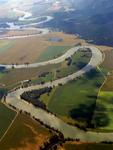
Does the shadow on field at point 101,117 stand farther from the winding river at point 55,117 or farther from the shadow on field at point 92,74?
the shadow on field at point 92,74

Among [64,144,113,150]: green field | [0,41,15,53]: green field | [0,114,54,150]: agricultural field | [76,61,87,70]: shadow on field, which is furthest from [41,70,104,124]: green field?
[0,41,15,53]: green field

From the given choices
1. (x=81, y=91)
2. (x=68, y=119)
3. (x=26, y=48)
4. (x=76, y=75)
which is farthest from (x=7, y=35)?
(x=68, y=119)

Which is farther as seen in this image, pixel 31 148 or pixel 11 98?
pixel 11 98

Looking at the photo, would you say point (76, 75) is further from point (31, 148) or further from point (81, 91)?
Answer: point (31, 148)

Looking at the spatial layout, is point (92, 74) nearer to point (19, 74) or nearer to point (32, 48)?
point (19, 74)

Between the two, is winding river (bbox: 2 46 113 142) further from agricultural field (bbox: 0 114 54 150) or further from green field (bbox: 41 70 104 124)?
agricultural field (bbox: 0 114 54 150)

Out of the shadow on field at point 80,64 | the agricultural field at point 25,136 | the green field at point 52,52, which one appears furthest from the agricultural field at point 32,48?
the agricultural field at point 25,136

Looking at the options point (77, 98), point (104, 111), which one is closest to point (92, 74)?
point (77, 98)
